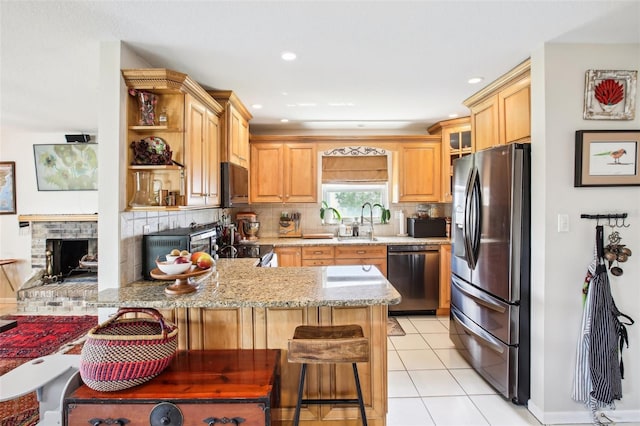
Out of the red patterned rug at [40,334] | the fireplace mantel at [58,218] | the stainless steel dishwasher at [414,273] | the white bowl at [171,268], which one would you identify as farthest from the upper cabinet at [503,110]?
the fireplace mantel at [58,218]

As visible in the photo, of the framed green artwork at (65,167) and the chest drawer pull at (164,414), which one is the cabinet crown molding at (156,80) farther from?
the framed green artwork at (65,167)

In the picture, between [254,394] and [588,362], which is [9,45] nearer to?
[254,394]

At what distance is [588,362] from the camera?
2115 millimetres

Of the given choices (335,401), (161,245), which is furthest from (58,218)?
(335,401)

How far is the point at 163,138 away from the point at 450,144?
3.54 meters

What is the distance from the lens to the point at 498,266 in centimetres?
240

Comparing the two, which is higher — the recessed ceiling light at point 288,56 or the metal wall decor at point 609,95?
the recessed ceiling light at point 288,56

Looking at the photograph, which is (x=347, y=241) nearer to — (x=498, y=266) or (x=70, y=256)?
(x=498, y=266)

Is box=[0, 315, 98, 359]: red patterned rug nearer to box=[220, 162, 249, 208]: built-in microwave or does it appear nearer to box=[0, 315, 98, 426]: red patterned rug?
box=[0, 315, 98, 426]: red patterned rug

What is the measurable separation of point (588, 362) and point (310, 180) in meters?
3.34

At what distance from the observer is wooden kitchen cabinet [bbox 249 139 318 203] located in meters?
4.48

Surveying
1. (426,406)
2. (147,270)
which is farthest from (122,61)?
(426,406)

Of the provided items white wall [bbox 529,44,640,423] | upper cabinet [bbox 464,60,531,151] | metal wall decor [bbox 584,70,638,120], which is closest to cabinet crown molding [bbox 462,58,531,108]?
upper cabinet [bbox 464,60,531,151]

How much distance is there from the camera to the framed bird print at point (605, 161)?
2193 mm
